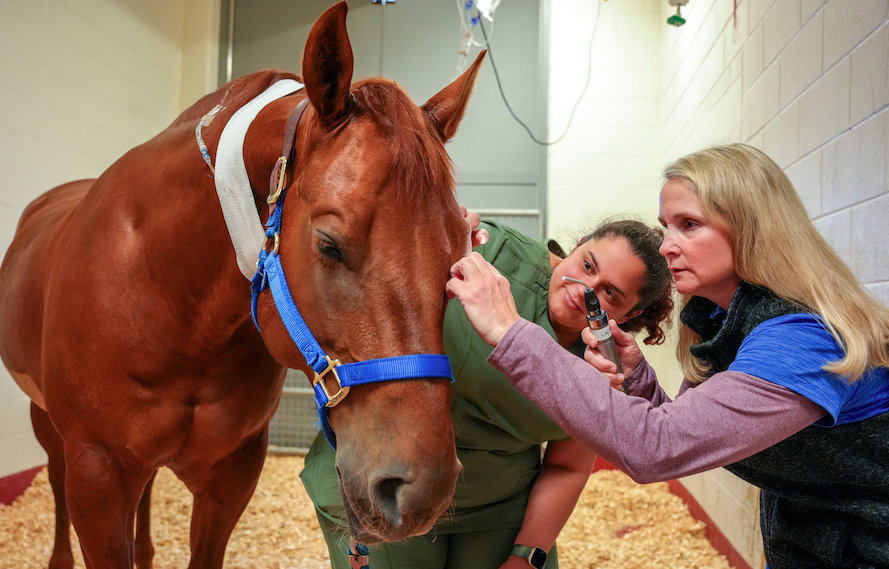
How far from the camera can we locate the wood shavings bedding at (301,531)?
2324mm

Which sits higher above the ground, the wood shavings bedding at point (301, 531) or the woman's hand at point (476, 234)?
the woman's hand at point (476, 234)

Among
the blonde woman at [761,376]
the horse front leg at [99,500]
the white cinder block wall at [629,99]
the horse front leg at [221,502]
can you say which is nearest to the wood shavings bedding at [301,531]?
the white cinder block wall at [629,99]

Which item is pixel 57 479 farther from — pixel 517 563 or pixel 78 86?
pixel 78 86

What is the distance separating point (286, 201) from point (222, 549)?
1048 millimetres

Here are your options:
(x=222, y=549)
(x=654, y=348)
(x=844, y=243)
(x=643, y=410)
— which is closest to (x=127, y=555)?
(x=222, y=549)

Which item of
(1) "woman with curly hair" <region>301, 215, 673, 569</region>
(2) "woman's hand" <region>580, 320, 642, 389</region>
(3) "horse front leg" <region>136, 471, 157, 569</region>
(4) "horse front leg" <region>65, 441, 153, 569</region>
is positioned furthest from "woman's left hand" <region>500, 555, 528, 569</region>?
(3) "horse front leg" <region>136, 471, 157, 569</region>

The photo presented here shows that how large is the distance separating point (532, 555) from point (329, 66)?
3.54ft

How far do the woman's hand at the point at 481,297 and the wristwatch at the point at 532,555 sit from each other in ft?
2.26

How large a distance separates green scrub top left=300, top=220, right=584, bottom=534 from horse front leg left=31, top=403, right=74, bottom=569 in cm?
121

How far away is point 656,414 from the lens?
792 mm

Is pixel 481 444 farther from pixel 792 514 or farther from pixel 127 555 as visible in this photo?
pixel 127 555

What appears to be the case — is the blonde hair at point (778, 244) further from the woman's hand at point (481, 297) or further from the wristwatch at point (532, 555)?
the wristwatch at point (532, 555)

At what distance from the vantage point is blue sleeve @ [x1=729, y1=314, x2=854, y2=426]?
30.6 inches

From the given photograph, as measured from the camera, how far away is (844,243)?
1423 millimetres
